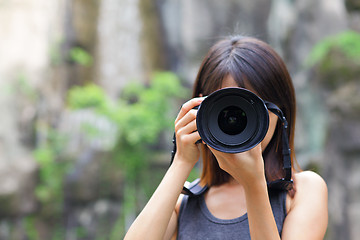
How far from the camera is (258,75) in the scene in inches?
40.8

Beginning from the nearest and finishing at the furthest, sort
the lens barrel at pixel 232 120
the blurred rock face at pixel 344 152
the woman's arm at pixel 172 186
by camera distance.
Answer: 1. the lens barrel at pixel 232 120
2. the woman's arm at pixel 172 186
3. the blurred rock face at pixel 344 152

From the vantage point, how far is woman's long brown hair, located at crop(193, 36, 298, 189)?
40.8 inches

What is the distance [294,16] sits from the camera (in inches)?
258

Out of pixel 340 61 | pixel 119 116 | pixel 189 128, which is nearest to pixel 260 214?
pixel 189 128

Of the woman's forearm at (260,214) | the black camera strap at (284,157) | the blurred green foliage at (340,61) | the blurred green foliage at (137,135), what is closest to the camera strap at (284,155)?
the black camera strap at (284,157)

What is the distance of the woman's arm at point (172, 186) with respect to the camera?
3.24ft

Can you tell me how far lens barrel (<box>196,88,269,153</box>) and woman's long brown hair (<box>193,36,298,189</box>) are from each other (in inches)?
4.6

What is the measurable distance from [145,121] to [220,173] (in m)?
4.27

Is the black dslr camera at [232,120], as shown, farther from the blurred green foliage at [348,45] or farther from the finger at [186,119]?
the blurred green foliage at [348,45]

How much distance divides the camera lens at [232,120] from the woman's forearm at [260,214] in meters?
0.13

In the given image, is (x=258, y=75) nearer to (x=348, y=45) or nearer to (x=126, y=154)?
(x=348, y=45)

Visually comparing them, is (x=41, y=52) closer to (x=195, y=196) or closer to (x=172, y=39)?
(x=172, y=39)

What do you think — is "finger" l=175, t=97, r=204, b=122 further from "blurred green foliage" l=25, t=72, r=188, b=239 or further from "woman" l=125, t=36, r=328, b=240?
"blurred green foliage" l=25, t=72, r=188, b=239

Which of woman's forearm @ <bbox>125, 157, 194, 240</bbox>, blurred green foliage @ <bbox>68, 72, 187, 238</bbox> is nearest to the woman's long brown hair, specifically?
woman's forearm @ <bbox>125, 157, 194, 240</bbox>
